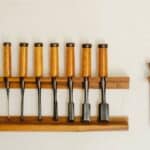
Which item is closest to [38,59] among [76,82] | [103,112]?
[76,82]

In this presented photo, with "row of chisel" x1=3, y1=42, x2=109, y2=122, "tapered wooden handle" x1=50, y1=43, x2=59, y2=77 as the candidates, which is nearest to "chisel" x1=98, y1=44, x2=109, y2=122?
"row of chisel" x1=3, y1=42, x2=109, y2=122

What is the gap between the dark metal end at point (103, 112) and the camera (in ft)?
3.76

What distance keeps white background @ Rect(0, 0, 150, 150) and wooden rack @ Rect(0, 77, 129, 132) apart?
29mm

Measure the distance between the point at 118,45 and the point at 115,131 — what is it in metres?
0.30

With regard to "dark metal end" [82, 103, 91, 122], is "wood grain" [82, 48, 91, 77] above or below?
above

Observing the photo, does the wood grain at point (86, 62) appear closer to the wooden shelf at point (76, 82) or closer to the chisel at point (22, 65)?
the wooden shelf at point (76, 82)

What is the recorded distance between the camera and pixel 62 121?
116 cm

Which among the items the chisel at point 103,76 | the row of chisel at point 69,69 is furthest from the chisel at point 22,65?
the chisel at point 103,76

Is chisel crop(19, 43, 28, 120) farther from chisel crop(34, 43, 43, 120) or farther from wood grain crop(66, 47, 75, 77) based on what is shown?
wood grain crop(66, 47, 75, 77)

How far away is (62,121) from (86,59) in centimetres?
23

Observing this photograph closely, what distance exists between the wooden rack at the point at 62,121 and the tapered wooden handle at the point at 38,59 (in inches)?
1.0

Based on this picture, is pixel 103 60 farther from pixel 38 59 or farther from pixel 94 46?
pixel 38 59

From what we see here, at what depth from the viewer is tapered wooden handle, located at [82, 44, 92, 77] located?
1.15 m

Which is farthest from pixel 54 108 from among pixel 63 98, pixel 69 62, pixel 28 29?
pixel 28 29
